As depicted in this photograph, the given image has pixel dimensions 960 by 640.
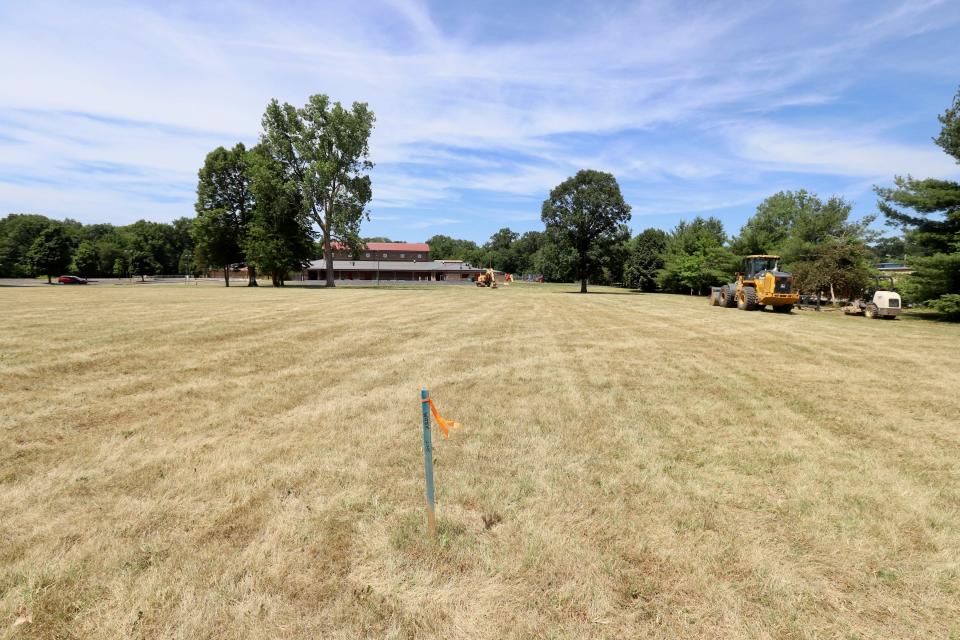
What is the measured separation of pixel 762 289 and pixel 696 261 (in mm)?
26484

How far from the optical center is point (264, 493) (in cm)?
428

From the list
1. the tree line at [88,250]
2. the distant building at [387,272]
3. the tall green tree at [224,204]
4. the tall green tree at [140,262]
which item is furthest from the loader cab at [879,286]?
the tall green tree at [140,262]

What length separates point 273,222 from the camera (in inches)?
2088

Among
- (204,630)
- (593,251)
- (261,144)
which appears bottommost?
(204,630)

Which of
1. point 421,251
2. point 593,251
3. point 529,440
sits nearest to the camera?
point 529,440

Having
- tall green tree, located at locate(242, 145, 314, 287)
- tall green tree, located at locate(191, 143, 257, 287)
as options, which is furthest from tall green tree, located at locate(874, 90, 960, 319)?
tall green tree, located at locate(191, 143, 257, 287)

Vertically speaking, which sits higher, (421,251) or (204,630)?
(421,251)

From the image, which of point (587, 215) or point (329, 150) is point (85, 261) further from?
point (587, 215)

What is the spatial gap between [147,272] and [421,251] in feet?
216

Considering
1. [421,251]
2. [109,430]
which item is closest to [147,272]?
[421,251]

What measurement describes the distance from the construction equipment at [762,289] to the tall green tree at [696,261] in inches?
787

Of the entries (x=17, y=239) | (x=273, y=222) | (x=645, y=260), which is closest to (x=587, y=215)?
(x=645, y=260)

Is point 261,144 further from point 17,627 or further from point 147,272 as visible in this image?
point 147,272

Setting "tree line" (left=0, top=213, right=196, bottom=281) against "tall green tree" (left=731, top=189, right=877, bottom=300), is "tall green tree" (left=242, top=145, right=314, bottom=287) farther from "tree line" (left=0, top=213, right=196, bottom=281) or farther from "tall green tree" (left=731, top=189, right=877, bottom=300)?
"tall green tree" (left=731, top=189, right=877, bottom=300)
